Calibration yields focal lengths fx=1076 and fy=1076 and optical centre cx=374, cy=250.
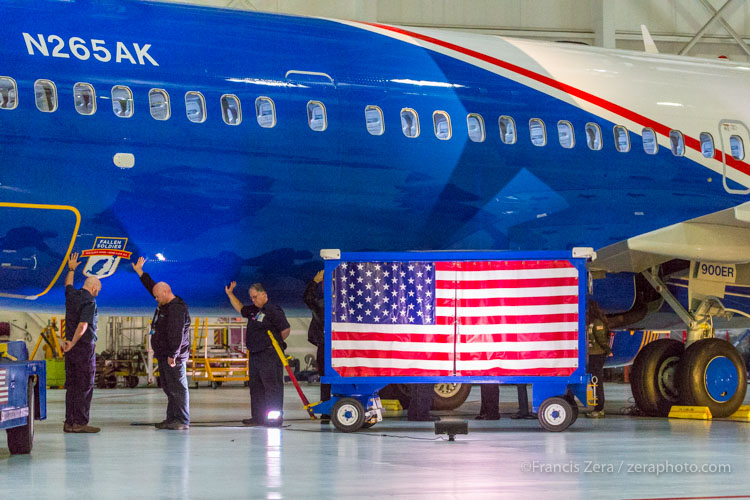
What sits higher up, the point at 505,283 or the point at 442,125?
the point at 442,125

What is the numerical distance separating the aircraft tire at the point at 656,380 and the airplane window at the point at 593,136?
10.7 ft

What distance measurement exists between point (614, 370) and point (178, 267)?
24794mm

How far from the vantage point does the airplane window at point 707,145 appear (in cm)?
1557

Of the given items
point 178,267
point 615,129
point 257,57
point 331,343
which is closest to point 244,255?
point 178,267

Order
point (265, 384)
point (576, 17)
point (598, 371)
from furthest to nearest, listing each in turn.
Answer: point (576, 17)
point (598, 371)
point (265, 384)

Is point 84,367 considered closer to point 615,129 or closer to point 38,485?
point 38,485

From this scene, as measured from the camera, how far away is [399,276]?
12.4 metres

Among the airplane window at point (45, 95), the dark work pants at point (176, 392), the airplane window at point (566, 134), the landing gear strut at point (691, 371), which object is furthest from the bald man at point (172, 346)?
the landing gear strut at point (691, 371)

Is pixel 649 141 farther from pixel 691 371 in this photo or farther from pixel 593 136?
pixel 691 371

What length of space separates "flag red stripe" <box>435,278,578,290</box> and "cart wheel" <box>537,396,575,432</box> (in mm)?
1306

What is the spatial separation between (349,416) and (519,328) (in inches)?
85.8

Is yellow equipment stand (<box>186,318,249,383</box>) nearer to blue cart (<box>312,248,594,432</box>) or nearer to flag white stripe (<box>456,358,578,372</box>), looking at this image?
blue cart (<box>312,248,594,432</box>)

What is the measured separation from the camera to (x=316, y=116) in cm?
→ 1287

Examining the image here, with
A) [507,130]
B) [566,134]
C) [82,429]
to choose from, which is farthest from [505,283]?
[82,429]
